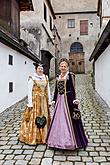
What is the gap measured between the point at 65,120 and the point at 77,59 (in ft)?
83.1

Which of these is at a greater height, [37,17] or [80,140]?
[37,17]

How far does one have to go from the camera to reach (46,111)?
4.77 metres

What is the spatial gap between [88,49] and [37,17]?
11.9 m

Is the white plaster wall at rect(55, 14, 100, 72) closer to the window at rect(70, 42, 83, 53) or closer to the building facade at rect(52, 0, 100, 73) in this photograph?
the building facade at rect(52, 0, 100, 73)

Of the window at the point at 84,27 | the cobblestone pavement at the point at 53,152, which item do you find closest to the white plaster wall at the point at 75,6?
the window at the point at 84,27

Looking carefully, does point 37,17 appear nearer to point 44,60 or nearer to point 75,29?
point 44,60

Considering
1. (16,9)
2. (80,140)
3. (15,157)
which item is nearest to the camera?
(15,157)

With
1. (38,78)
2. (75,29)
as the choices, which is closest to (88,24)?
(75,29)

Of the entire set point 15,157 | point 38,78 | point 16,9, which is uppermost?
point 16,9

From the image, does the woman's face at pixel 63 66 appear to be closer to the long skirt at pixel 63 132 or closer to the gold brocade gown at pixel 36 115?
the long skirt at pixel 63 132

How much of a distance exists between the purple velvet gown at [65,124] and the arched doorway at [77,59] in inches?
967

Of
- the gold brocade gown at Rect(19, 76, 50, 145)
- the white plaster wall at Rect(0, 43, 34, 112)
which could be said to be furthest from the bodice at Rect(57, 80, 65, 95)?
the white plaster wall at Rect(0, 43, 34, 112)

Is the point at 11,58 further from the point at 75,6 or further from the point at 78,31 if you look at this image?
the point at 75,6

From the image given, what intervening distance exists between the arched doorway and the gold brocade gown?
79.3ft
